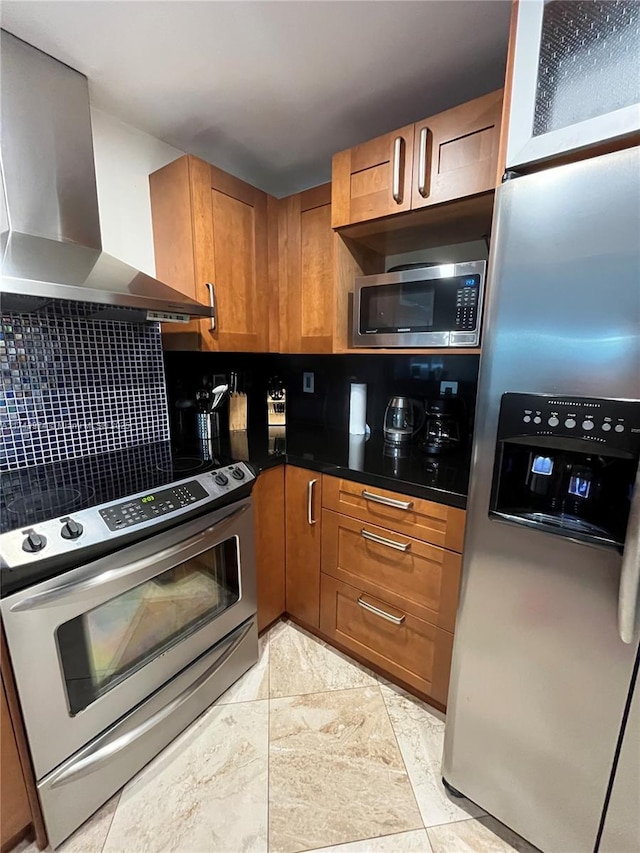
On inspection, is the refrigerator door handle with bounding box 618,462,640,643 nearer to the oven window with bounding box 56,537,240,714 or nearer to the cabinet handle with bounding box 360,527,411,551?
the cabinet handle with bounding box 360,527,411,551

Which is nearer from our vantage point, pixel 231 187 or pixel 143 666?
pixel 143 666

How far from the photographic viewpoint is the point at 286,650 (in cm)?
168

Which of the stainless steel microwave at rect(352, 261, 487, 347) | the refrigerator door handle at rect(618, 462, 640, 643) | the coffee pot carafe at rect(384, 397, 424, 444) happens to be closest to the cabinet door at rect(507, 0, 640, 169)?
the stainless steel microwave at rect(352, 261, 487, 347)

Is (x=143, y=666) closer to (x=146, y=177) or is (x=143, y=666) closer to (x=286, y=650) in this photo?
(x=286, y=650)

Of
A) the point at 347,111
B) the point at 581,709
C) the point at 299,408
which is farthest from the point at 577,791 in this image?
the point at 347,111

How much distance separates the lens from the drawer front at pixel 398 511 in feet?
3.95

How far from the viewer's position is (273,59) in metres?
1.17

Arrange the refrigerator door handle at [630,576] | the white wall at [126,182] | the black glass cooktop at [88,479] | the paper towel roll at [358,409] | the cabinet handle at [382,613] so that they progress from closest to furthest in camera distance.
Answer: the refrigerator door handle at [630,576]
the black glass cooktop at [88,479]
the cabinet handle at [382,613]
the white wall at [126,182]
the paper towel roll at [358,409]

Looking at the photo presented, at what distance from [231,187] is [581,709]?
213 cm

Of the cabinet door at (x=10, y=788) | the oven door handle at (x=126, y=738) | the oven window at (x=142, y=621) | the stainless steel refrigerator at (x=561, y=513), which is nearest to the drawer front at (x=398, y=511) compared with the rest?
the stainless steel refrigerator at (x=561, y=513)

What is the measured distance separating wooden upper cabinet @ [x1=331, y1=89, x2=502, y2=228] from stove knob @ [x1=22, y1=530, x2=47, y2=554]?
57.9 inches

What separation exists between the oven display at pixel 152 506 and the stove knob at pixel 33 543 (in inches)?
5.6

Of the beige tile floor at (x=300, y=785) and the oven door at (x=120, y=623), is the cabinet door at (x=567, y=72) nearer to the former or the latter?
the oven door at (x=120, y=623)

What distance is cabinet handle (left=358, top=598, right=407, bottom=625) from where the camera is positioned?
138 cm
